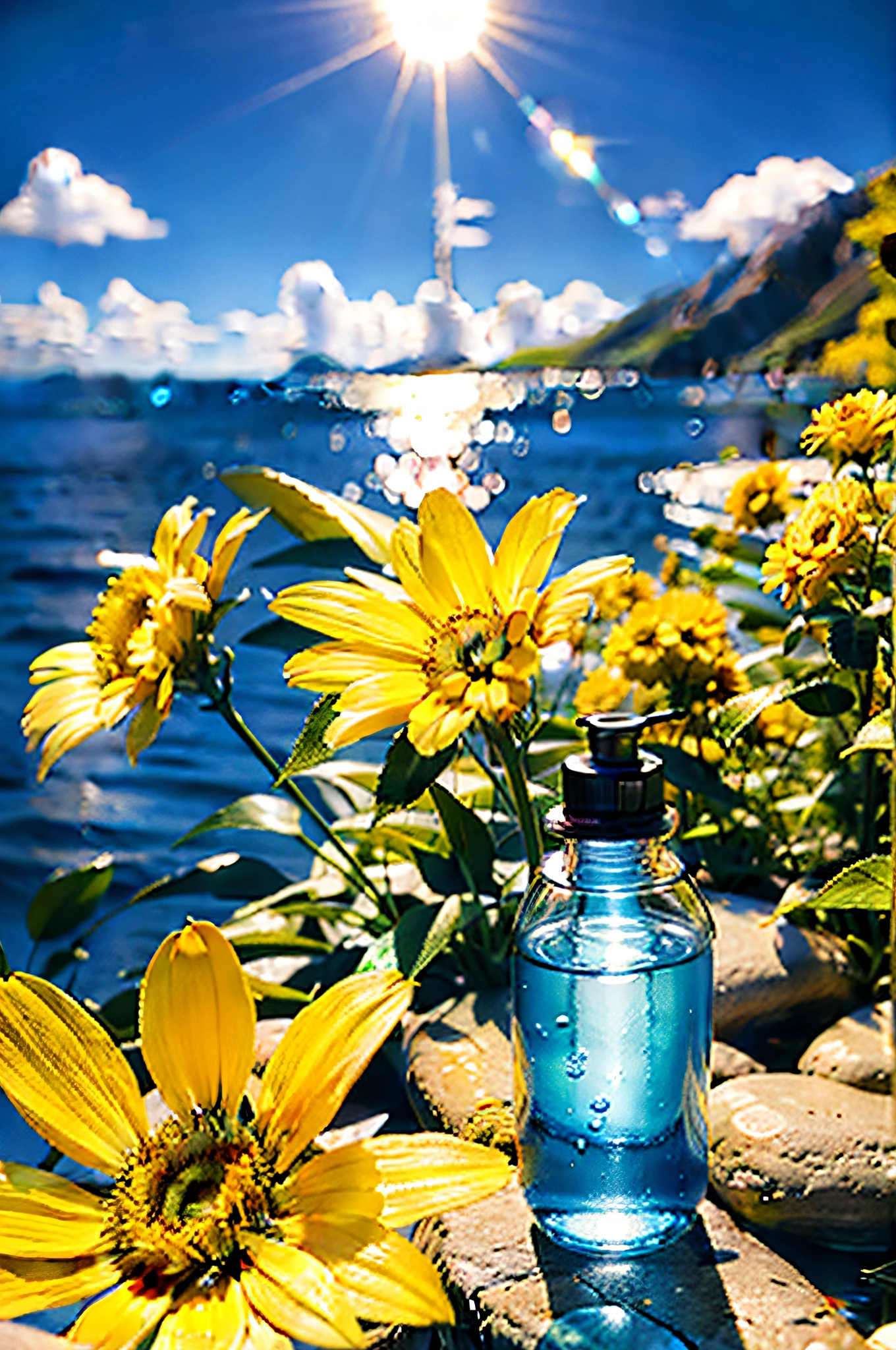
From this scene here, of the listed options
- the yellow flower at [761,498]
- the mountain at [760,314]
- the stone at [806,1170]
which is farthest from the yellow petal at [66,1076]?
the mountain at [760,314]

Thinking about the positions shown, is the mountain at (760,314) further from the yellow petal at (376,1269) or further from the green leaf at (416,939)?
the yellow petal at (376,1269)

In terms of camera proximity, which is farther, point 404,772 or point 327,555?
point 327,555

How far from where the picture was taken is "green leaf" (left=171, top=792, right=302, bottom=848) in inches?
23.5

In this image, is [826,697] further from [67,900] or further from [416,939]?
[67,900]

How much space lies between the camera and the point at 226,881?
66 centimetres

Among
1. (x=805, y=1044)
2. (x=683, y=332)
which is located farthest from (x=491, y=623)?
(x=683, y=332)

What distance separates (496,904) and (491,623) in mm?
207

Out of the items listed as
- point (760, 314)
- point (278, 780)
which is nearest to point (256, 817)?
point (278, 780)

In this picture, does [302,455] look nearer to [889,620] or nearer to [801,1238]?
[889,620]

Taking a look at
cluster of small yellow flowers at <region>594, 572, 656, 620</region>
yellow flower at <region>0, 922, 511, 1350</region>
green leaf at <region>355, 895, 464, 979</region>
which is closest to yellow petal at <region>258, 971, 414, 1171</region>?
yellow flower at <region>0, 922, 511, 1350</region>

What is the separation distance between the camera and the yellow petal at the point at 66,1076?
0.33 m

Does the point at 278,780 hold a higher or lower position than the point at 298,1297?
higher

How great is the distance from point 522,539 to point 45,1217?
0.25 metres

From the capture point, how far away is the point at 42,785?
1.27m
